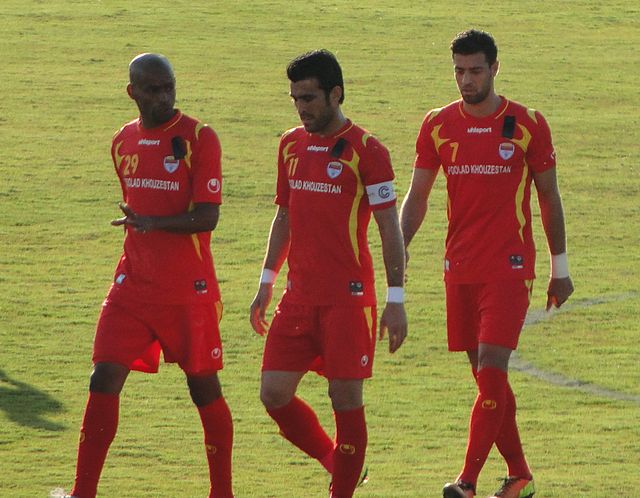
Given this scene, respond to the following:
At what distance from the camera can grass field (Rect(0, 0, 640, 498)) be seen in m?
10.7

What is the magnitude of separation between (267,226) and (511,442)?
11409mm

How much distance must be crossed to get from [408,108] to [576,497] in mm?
18053

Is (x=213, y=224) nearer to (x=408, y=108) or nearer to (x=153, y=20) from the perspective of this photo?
(x=408, y=108)

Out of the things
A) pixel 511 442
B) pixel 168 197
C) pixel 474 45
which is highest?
pixel 474 45

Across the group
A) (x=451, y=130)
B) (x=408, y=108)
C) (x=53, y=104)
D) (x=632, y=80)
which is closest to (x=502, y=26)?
(x=632, y=80)

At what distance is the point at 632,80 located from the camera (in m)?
29.2

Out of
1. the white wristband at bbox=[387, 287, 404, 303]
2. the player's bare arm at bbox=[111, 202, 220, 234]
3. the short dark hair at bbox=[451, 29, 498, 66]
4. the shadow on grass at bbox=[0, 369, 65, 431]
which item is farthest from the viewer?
the shadow on grass at bbox=[0, 369, 65, 431]

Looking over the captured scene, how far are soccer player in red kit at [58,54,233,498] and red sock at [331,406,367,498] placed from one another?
62 centimetres

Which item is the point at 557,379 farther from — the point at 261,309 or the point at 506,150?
the point at 261,309

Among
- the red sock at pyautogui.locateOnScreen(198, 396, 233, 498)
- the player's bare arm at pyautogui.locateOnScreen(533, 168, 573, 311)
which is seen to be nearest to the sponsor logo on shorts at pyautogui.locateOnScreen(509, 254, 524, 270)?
the player's bare arm at pyautogui.locateOnScreen(533, 168, 573, 311)

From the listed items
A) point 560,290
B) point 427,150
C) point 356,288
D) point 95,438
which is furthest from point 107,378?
point 560,290

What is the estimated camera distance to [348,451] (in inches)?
332

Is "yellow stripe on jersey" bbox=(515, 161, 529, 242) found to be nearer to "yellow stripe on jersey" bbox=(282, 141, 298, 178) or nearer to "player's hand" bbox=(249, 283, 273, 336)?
"yellow stripe on jersey" bbox=(282, 141, 298, 178)

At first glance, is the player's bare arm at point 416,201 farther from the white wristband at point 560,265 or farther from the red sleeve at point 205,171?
the red sleeve at point 205,171
